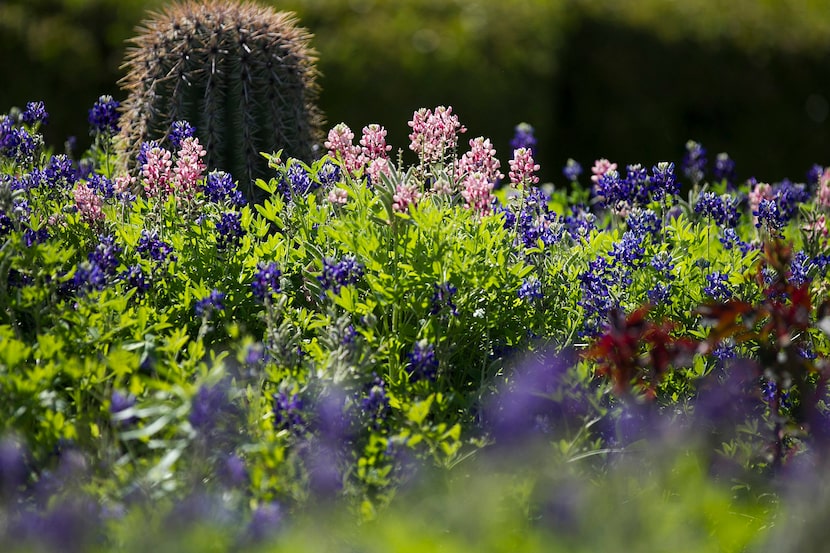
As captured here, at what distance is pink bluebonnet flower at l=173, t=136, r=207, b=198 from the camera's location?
3.72m

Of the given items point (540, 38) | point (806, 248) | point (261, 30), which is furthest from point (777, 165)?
point (261, 30)

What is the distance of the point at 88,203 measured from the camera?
381 cm

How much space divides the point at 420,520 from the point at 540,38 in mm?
6230

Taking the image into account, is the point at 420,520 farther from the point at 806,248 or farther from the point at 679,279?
the point at 806,248

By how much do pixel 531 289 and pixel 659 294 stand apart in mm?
516

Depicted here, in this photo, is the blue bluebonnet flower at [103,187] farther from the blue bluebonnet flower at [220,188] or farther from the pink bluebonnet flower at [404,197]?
the pink bluebonnet flower at [404,197]

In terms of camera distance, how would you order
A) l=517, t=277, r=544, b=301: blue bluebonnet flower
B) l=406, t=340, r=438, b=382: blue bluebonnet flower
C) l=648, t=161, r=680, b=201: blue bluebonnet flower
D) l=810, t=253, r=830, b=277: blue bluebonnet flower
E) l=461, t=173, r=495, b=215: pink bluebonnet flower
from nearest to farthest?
l=406, t=340, r=438, b=382: blue bluebonnet flower → l=517, t=277, r=544, b=301: blue bluebonnet flower → l=461, t=173, r=495, b=215: pink bluebonnet flower → l=810, t=253, r=830, b=277: blue bluebonnet flower → l=648, t=161, r=680, b=201: blue bluebonnet flower

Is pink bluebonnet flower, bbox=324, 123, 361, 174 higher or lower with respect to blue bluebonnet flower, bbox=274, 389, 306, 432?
higher

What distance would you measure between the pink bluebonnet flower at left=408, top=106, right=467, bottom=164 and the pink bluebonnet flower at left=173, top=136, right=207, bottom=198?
790mm

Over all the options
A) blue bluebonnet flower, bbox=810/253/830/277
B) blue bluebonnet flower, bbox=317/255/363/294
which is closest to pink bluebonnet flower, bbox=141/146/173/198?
blue bluebonnet flower, bbox=317/255/363/294

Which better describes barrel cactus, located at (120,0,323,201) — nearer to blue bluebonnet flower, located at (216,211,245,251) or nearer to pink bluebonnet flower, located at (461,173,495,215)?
blue bluebonnet flower, located at (216,211,245,251)

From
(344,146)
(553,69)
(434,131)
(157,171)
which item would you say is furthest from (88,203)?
(553,69)

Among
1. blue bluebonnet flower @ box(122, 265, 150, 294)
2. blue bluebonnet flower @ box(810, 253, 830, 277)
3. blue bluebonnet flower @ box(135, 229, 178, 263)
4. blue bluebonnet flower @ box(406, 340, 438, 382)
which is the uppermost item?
blue bluebonnet flower @ box(135, 229, 178, 263)

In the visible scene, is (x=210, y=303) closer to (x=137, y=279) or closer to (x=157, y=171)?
(x=137, y=279)
